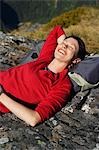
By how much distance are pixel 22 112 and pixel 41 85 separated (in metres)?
0.58

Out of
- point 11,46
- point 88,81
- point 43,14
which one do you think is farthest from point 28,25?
point 88,81

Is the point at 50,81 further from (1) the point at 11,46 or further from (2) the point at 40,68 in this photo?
(1) the point at 11,46

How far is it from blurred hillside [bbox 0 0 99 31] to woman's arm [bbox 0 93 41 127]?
18097 millimetres

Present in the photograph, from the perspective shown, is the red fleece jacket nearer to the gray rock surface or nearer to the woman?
the woman

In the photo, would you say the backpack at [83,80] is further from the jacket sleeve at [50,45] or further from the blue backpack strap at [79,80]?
the jacket sleeve at [50,45]

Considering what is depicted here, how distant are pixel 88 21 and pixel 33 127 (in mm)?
10696

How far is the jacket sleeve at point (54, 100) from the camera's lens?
5930mm

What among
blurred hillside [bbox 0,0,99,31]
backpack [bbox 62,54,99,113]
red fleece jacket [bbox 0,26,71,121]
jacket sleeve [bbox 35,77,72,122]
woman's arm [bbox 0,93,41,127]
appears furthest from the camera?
blurred hillside [bbox 0,0,99,31]

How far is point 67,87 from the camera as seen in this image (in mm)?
6363

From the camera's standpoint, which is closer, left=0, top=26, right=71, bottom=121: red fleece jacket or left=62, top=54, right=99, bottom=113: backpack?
left=0, top=26, right=71, bottom=121: red fleece jacket

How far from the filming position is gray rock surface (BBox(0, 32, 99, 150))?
18.4ft

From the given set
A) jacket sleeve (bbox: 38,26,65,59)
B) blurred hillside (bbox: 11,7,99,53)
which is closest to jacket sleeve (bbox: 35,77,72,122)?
jacket sleeve (bbox: 38,26,65,59)

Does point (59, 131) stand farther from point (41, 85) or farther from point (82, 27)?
point (82, 27)

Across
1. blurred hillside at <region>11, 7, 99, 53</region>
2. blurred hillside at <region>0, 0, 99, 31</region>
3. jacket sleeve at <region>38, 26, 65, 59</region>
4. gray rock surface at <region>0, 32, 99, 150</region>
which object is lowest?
blurred hillside at <region>0, 0, 99, 31</region>
